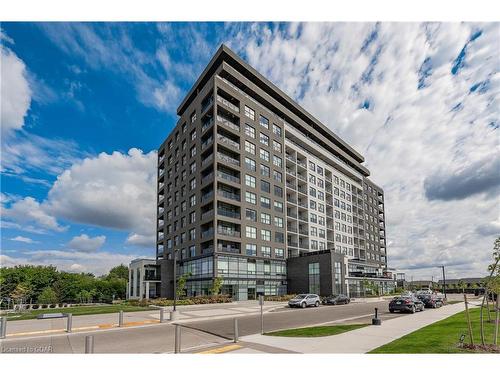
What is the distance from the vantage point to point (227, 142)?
172ft

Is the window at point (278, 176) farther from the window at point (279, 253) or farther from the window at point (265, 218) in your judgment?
the window at point (279, 253)

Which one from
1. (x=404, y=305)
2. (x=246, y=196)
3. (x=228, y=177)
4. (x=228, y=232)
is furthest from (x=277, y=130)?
(x=404, y=305)

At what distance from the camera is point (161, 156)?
79.0 meters

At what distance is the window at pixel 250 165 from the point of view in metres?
54.8

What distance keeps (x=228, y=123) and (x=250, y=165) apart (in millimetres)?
7262

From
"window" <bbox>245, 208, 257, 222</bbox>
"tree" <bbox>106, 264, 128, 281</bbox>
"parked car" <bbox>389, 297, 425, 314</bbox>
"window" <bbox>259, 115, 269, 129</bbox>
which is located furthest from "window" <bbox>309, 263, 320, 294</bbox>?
"tree" <bbox>106, 264, 128, 281</bbox>

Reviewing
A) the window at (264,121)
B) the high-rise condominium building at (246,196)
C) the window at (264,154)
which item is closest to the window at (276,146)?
the high-rise condominium building at (246,196)

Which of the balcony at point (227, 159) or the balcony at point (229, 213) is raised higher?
the balcony at point (227, 159)

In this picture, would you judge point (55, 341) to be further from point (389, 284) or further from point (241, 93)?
point (389, 284)

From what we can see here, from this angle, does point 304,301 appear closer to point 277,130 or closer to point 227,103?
point 227,103

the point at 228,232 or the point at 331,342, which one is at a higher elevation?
the point at 228,232

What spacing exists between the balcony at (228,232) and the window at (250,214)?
2929 millimetres

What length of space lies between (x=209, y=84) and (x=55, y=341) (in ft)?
145
